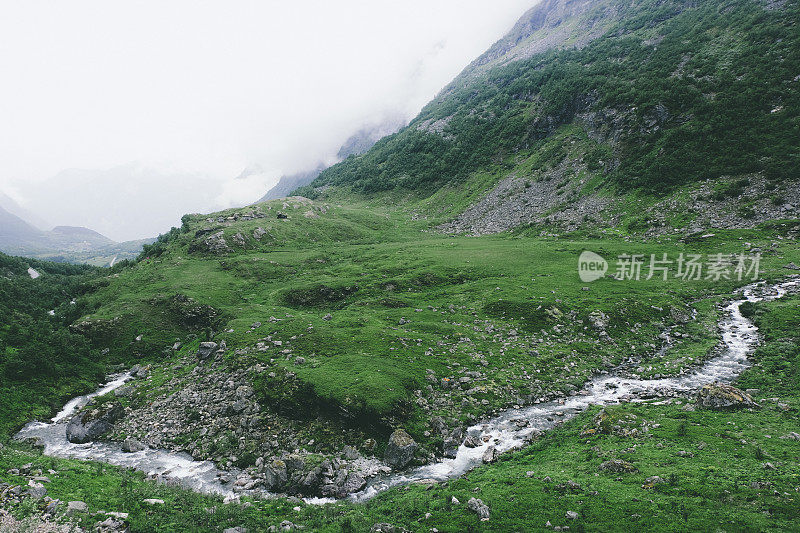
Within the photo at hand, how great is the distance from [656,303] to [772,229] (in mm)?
36254

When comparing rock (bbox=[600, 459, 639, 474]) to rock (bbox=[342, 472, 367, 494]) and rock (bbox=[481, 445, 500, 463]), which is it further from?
rock (bbox=[342, 472, 367, 494])

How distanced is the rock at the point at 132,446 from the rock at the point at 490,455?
2528 cm

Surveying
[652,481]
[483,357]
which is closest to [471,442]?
[652,481]

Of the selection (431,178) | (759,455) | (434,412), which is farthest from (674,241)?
(431,178)

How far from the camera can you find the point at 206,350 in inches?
1410

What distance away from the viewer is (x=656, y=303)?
40.2 m

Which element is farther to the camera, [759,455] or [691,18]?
[691,18]

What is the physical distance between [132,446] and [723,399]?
41571mm

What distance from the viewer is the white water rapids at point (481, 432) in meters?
19.9

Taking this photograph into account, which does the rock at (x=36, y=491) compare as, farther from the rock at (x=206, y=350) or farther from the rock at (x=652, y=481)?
the rock at (x=652, y=481)

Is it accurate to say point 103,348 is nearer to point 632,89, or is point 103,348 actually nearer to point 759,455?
point 759,455

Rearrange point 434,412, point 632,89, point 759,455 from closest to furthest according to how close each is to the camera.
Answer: point 759,455 → point 434,412 → point 632,89

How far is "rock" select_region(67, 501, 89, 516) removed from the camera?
13.1 metres

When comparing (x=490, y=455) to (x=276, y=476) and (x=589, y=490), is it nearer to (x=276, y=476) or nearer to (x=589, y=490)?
(x=589, y=490)
